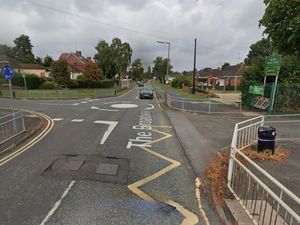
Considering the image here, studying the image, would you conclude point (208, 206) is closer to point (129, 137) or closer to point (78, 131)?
point (129, 137)

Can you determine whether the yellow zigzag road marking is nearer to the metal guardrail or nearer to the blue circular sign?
the metal guardrail

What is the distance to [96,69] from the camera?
5459cm

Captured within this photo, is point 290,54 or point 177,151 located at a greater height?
point 290,54

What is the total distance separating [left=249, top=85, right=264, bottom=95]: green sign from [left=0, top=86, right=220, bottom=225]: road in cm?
1219

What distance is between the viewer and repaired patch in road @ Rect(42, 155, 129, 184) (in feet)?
21.5

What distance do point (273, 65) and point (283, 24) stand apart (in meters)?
3.04

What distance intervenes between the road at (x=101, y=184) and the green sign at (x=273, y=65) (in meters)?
10.9

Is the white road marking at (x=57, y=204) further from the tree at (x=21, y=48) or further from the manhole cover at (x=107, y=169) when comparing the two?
the tree at (x=21, y=48)

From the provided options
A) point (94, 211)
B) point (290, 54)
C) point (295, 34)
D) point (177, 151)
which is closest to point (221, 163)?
point (177, 151)

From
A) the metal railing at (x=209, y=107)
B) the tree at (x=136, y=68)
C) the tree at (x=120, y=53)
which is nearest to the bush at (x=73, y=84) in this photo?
the tree at (x=120, y=53)

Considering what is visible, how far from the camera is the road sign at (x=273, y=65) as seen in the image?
17.3 m

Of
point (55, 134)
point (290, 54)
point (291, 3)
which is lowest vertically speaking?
point (55, 134)

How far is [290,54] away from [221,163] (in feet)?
56.4

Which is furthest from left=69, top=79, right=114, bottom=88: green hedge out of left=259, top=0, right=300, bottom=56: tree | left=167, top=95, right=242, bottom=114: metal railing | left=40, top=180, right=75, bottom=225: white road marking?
left=40, top=180, right=75, bottom=225: white road marking
